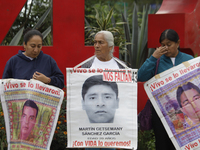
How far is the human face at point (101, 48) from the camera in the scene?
3666 millimetres

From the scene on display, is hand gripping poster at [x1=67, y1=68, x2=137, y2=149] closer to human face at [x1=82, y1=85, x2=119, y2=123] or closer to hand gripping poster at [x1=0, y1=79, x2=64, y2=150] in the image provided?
human face at [x1=82, y1=85, x2=119, y2=123]


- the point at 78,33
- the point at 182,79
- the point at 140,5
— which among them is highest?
the point at 140,5

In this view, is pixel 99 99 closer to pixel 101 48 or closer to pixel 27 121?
pixel 101 48

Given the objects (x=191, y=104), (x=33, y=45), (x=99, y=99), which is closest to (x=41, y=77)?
(x=33, y=45)

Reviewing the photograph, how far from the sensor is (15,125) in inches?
131

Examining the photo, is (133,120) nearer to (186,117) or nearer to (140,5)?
(186,117)

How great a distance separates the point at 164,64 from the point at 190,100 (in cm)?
49

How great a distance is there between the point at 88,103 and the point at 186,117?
1.09m

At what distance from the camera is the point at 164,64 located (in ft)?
11.7

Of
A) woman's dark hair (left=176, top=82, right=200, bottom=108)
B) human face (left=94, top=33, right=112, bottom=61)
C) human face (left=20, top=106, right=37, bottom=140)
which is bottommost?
human face (left=20, top=106, right=37, bottom=140)

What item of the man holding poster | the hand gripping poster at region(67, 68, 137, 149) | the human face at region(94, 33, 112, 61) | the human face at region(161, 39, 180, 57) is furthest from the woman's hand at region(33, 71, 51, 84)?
the human face at region(161, 39, 180, 57)

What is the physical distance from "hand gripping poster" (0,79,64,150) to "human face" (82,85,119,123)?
0.48 metres

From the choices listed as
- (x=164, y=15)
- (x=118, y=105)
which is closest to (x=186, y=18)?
(x=164, y=15)

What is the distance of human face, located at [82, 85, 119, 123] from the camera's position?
336 centimetres
